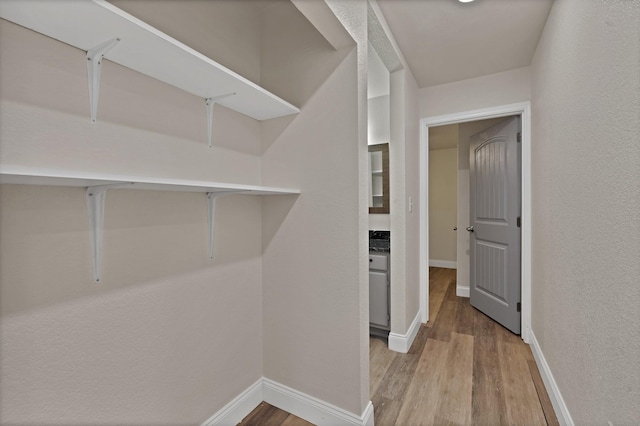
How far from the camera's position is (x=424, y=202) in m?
3.03

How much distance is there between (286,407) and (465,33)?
2.75 meters

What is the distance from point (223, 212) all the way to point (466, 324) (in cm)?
271

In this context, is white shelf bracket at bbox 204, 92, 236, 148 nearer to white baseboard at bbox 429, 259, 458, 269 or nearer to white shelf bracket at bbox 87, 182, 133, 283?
white shelf bracket at bbox 87, 182, 133, 283

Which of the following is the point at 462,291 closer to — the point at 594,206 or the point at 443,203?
the point at 443,203

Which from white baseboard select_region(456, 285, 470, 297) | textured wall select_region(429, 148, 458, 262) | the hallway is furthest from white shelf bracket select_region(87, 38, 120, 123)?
textured wall select_region(429, 148, 458, 262)

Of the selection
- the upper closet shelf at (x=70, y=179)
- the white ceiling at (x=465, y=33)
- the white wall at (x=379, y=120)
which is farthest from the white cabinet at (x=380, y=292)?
the upper closet shelf at (x=70, y=179)

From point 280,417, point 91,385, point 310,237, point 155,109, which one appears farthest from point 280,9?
point 280,417

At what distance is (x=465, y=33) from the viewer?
2158mm

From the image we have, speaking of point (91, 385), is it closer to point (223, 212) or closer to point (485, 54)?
point (223, 212)

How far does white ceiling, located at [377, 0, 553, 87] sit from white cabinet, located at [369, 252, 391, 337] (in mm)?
1699

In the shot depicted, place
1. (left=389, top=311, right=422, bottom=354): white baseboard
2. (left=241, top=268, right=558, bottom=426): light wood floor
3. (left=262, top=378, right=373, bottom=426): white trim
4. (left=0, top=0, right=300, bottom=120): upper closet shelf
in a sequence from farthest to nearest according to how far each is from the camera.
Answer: (left=389, top=311, right=422, bottom=354): white baseboard → (left=241, top=268, right=558, bottom=426): light wood floor → (left=262, top=378, right=373, bottom=426): white trim → (left=0, top=0, right=300, bottom=120): upper closet shelf

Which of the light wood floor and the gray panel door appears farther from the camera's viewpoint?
the gray panel door

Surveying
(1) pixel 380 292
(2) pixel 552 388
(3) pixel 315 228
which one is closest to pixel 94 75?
(3) pixel 315 228

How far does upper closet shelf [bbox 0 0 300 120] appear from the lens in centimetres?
82
